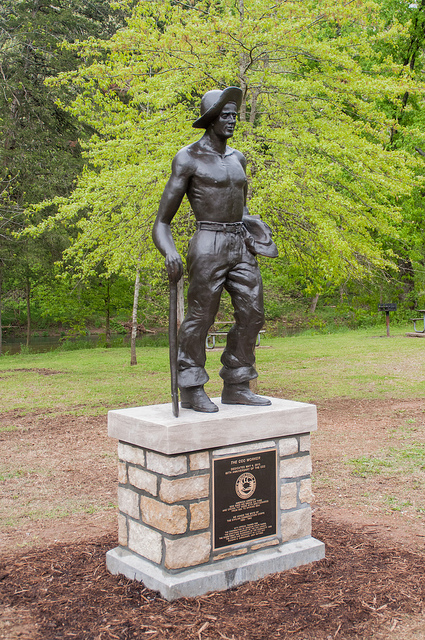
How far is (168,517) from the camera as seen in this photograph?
3.54 m

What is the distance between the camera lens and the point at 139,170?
321 inches

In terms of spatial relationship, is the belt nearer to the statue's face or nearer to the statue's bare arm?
the statue's bare arm

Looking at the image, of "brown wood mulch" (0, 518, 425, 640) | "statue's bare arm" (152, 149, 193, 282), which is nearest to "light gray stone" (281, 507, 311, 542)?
"brown wood mulch" (0, 518, 425, 640)

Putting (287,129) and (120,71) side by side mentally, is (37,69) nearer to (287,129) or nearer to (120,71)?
(120,71)

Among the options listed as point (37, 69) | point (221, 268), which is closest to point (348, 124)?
point (221, 268)

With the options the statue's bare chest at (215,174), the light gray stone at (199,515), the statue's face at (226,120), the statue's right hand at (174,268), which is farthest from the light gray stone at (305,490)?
the statue's face at (226,120)

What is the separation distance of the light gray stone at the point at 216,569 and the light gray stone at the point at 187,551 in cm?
5

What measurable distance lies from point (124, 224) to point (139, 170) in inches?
51.5

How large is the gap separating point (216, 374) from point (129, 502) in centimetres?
911

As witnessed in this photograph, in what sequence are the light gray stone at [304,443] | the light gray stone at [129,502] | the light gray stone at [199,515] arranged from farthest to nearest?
1. the light gray stone at [304,443]
2. the light gray stone at [129,502]
3. the light gray stone at [199,515]

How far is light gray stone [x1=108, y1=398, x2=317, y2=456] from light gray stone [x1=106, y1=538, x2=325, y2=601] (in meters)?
0.75

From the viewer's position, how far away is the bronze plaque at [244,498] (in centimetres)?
373

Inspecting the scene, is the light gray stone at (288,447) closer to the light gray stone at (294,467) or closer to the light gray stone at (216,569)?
the light gray stone at (294,467)

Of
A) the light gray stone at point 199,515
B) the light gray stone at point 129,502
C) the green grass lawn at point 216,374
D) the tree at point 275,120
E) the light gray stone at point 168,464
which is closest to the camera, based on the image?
the light gray stone at point 168,464
